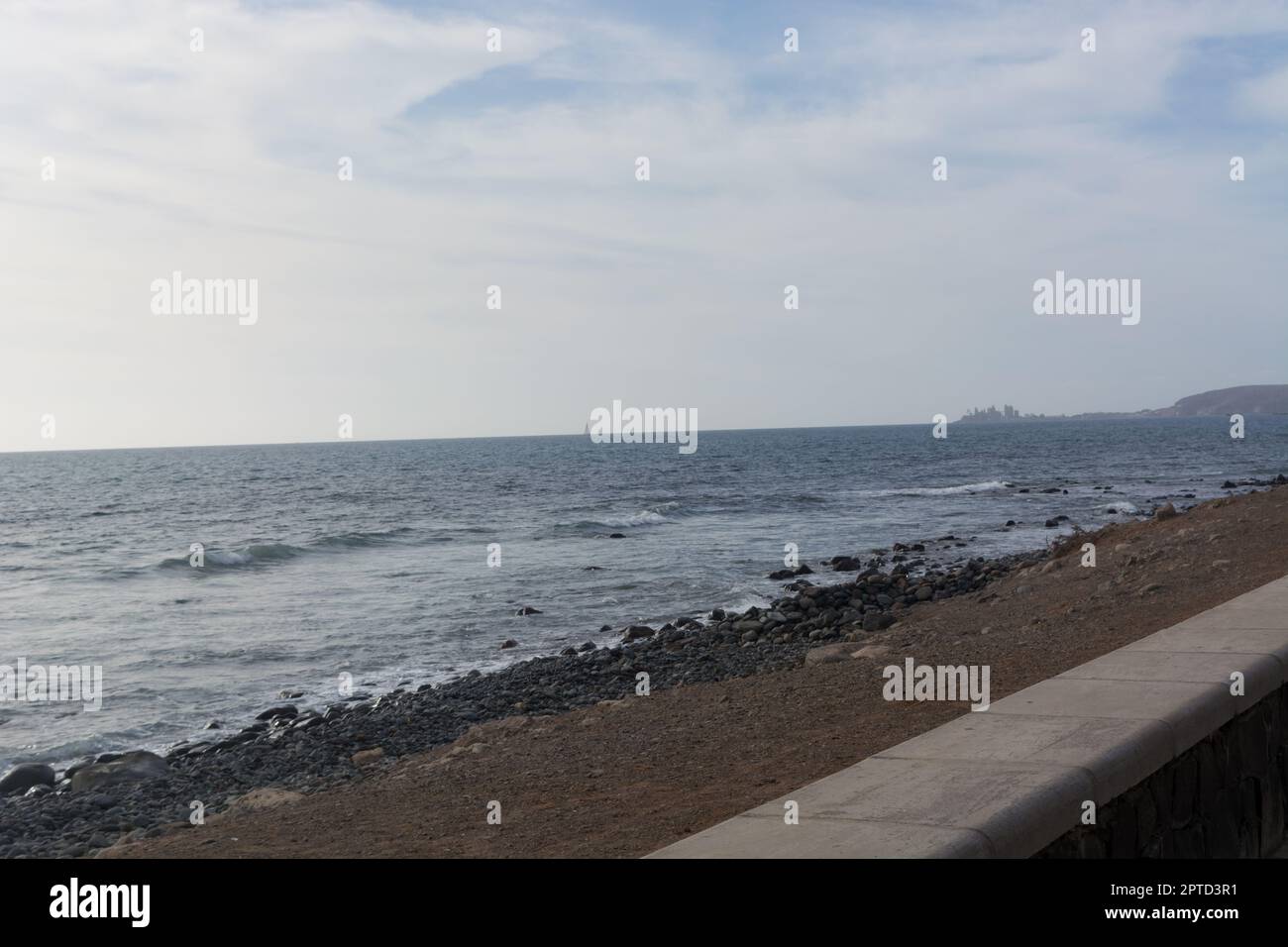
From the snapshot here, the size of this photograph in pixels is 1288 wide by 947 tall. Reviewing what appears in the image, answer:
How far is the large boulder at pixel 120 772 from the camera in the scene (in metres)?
10.3

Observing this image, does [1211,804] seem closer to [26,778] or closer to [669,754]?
[669,754]

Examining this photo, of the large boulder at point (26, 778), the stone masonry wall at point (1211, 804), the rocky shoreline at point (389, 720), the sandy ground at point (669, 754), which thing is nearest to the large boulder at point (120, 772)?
the rocky shoreline at point (389, 720)

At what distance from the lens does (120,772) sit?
10.5 metres

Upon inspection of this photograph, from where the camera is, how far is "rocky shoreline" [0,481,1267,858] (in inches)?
372

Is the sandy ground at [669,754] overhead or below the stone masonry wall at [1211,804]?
below

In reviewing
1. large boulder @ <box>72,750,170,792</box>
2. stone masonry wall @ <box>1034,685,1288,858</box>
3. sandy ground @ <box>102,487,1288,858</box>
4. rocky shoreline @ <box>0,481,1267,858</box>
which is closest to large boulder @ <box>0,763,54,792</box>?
rocky shoreline @ <box>0,481,1267,858</box>

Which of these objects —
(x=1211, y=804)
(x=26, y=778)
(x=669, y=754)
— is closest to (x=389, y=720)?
(x=26, y=778)

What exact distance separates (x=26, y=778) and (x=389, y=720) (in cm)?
347

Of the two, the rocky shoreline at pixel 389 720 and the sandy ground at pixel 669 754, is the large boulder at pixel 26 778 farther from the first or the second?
the sandy ground at pixel 669 754

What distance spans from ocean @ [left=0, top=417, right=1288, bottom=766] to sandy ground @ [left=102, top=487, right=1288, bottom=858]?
517 centimetres

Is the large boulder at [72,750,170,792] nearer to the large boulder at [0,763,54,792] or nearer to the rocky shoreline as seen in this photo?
the rocky shoreline

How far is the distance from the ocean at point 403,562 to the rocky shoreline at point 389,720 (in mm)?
990

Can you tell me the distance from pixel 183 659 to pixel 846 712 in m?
12.1

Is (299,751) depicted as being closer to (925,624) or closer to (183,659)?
(183,659)
